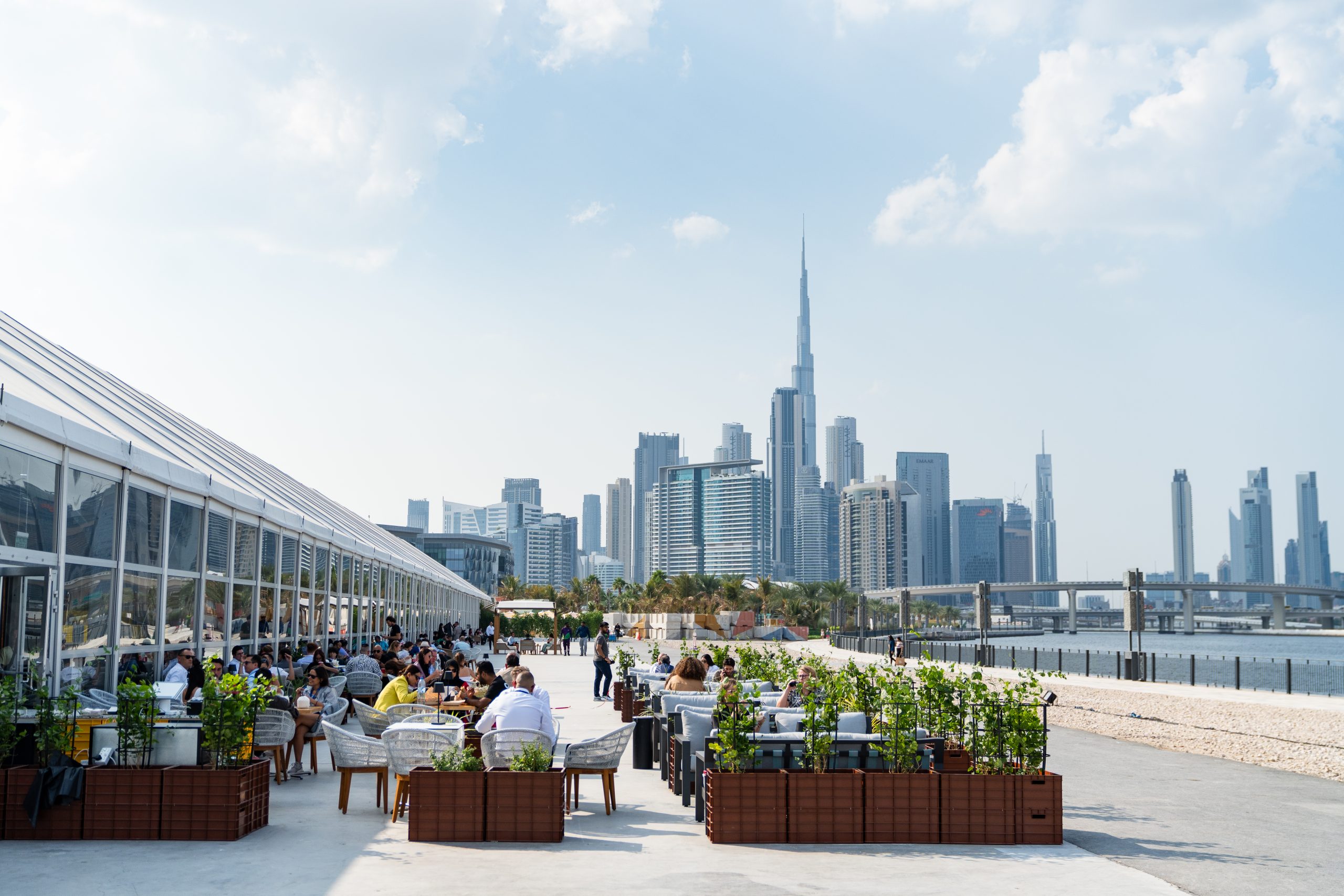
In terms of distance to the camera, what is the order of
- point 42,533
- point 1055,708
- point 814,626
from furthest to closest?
point 814,626
point 1055,708
point 42,533

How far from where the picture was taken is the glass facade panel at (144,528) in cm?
1259

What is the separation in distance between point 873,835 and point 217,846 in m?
4.53

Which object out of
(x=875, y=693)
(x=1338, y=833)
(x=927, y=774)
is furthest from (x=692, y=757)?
(x=1338, y=833)

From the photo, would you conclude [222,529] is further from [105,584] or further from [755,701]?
[755,701]

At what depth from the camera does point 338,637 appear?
24984 mm

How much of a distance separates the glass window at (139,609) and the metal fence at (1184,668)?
16.0 metres

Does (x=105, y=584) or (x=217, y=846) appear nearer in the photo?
(x=217, y=846)

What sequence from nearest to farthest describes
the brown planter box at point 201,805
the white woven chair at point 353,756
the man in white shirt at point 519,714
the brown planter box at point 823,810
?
the brown planter box at point 201,805, the brown planter box at point 823,810, the man in white shirt at point 519,714, the white woven chair at point 353,756

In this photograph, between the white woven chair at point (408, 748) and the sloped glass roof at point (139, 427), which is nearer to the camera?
the white woven chair at point (408, 748)

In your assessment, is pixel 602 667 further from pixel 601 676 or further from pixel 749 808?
pixel 749 808

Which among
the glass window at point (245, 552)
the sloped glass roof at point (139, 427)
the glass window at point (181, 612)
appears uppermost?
the sloped glass roof at point (139, 427)

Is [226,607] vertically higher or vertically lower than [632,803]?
higher

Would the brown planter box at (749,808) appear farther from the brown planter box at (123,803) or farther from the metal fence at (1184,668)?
the metal fence at (1184,668)

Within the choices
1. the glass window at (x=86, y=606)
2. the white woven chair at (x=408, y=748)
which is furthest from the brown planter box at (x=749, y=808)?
the glass window at (x=86, y=606)
